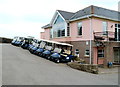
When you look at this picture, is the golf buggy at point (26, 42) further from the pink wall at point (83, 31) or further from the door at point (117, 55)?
the door at point (117, 55)

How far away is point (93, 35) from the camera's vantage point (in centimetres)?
2078

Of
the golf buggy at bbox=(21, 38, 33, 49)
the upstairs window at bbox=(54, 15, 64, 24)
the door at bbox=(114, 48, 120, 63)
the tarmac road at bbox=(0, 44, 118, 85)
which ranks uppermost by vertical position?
the upstairs window at bbox=(54, 15, 64, 24)

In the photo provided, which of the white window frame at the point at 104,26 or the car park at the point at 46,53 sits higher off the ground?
the white window frame at the point at 104,26

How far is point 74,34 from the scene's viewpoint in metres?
23.8

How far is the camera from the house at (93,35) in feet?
67.8

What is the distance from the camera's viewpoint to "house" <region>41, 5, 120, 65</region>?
20656 millimetres

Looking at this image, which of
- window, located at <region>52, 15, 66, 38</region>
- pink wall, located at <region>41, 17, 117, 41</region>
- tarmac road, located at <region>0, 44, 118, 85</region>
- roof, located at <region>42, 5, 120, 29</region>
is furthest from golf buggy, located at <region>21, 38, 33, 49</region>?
tarmac road, located at <region>0, 44, 118, 85</region>

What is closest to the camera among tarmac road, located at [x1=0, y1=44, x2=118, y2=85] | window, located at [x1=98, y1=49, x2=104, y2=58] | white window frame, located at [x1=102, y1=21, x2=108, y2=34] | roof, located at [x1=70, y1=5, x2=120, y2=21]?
tarmac road, located at [x1=0, y1=44, x2=118, y2=85]

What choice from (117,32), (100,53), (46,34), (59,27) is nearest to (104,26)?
(117,32)

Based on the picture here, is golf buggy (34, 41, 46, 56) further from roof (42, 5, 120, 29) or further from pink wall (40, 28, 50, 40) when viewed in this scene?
pink wall (40, 28, 50, 40)

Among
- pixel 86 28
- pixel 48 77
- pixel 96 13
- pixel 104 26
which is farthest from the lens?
pixel 104 26

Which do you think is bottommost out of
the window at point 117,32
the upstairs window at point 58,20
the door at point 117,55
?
the door at point 117,55

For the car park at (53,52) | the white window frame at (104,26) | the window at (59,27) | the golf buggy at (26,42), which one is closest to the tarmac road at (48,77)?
the car park at (53,52)

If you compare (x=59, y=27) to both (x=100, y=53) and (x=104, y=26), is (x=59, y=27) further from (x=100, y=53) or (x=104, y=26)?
(x=100, y=53)
